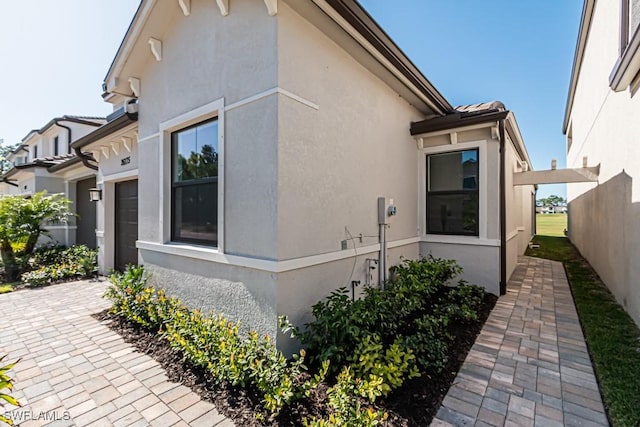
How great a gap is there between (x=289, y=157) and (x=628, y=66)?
473 cm

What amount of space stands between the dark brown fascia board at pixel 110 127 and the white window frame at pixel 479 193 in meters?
6.50

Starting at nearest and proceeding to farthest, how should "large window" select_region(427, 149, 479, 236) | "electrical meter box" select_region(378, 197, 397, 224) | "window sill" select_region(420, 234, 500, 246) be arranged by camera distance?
"electrical meter box" select_region(378, 197, 397, 224)
"window sill" select_region(420, 234, 500, 246)
"large window" select_region(427, 149, 479, 236)

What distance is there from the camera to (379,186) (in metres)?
5.23

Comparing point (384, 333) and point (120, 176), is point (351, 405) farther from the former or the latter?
point (120, 176)

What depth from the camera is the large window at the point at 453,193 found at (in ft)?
20.8

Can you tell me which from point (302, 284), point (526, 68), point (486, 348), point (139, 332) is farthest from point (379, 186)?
point (526, 68)

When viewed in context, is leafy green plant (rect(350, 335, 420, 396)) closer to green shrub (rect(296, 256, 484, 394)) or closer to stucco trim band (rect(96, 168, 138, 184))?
green shrub (rect(296, 256, 484, 394))

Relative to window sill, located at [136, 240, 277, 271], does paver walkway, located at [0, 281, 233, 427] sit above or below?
below

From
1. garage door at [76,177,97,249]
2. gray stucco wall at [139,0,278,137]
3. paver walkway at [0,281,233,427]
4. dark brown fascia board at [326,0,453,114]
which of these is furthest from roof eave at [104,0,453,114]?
garage door at [76,177,97,249]

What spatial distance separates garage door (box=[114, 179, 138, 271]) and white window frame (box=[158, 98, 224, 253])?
285cm

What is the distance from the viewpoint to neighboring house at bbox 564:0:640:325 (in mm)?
4285

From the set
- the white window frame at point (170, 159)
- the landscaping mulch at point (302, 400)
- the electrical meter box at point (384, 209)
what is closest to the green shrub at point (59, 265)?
the white window frame at point (170, 159)

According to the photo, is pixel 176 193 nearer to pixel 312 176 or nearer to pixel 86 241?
pixel 312 176

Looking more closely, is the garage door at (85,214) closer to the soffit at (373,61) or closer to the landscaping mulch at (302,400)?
the landscaping mulch at (302,400)
